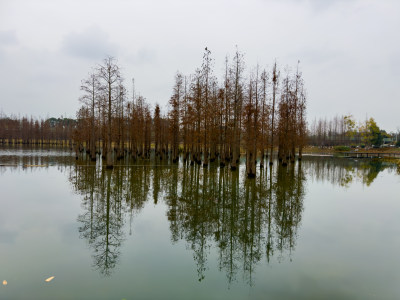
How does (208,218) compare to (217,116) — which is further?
(217,116)

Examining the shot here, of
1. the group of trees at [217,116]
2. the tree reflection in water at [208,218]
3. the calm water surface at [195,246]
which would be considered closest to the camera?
the calm water surface at [195,246]

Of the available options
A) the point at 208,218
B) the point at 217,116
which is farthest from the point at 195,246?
the point at 217,116

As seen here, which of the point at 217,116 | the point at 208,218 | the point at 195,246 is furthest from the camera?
the point at 217,116

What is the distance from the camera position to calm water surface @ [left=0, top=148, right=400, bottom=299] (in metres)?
5.65

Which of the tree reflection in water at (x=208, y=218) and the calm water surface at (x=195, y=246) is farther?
the tree reflection in water at (x=208, y=218)

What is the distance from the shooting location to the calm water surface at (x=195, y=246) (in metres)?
5.65

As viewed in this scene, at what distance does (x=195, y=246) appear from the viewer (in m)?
7.91

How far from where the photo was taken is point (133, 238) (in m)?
8.48

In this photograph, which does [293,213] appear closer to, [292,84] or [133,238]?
[133,238]

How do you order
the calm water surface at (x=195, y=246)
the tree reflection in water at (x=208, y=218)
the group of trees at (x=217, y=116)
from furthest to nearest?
the group of trees at (x=217, y=116)
the tree reflection in water at (x=208, y=218)
the calm water surface at (x=195, y=246)

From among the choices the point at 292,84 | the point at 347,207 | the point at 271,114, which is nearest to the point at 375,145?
the point at 292,84

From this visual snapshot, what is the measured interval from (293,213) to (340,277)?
5.64m

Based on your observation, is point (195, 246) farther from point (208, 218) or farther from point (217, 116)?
point (217, 116)

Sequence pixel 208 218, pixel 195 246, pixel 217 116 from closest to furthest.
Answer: pixel 195 246 → pixel 208 218 → pixel 217 116
